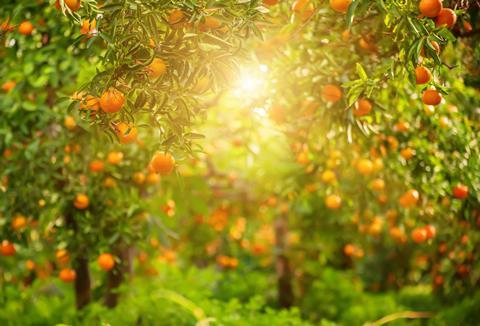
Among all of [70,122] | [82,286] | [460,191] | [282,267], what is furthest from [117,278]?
[460,191]

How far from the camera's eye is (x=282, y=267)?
7.59 meters

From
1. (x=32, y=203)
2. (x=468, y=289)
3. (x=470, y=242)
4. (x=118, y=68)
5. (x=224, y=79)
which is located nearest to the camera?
(x=118, y=68)

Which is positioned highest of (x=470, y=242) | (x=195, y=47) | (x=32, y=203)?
(x=195, y=47)

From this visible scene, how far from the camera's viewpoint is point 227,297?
26.0ft

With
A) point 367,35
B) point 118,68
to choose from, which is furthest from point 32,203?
point 367,35

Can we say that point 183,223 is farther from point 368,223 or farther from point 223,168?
point 368,223

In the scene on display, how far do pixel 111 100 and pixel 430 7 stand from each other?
1.60m

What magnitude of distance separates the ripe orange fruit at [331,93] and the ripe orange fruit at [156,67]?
126 cm

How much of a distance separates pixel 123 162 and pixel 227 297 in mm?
3894

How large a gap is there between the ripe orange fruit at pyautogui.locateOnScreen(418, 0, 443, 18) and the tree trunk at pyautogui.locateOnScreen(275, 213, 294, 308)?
16.5 feet

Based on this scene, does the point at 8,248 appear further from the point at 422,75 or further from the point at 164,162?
the point at 422,75

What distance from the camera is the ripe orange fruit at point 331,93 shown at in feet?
11.6

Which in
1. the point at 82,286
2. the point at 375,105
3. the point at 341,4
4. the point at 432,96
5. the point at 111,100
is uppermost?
the point at 341,4

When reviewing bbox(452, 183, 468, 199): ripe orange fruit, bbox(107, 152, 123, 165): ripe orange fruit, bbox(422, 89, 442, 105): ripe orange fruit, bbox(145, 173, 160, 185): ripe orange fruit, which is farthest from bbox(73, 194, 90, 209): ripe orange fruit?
bbox(452, 183, 468, 199): ripe orange fruit
